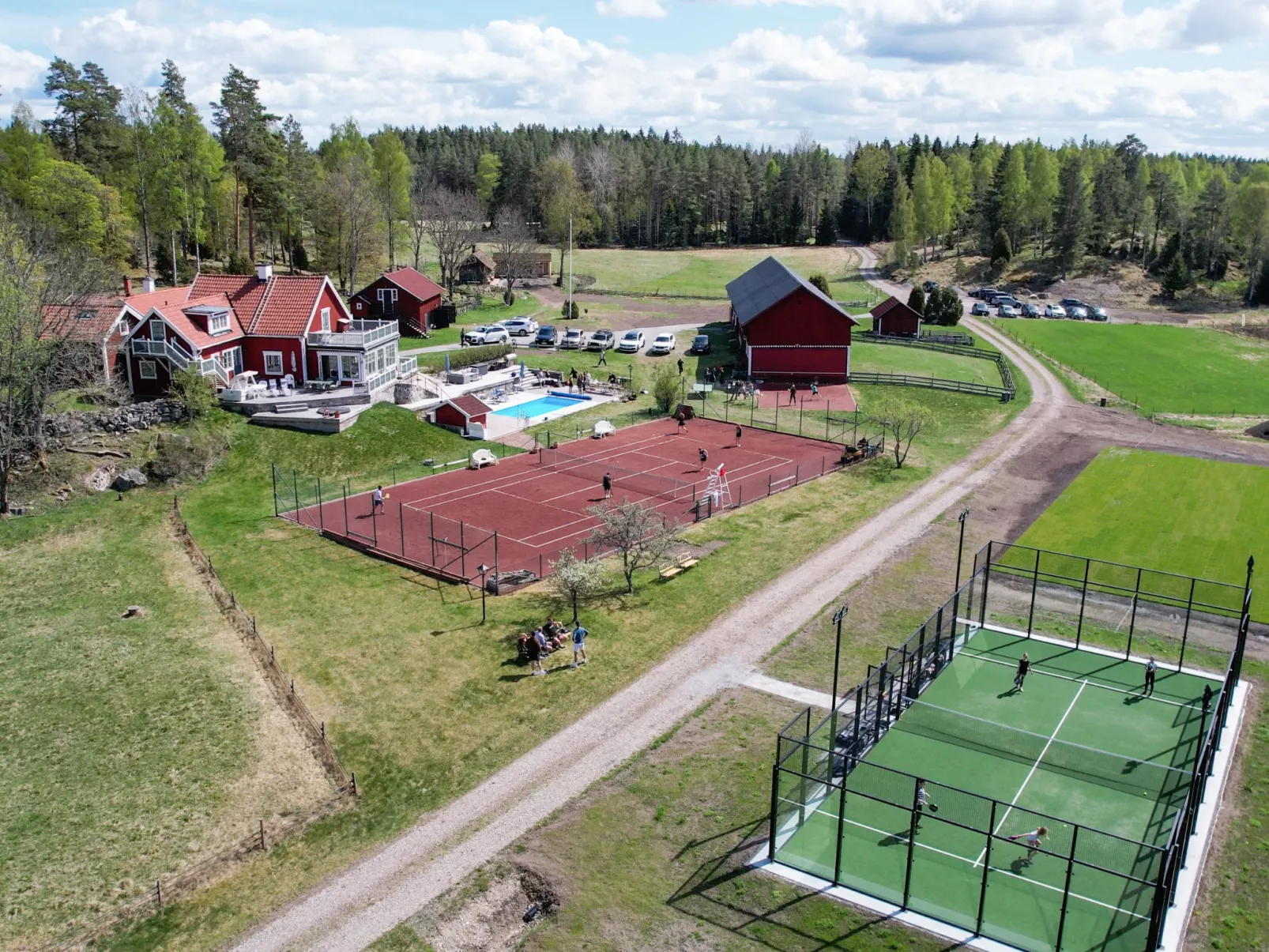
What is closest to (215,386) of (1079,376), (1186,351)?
(1079,376)

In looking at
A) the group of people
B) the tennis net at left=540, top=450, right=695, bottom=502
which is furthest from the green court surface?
the tennis net at left=540, top=450, right=695, bottom=502

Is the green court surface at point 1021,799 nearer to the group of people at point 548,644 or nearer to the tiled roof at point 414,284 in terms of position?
the group of people at point 548,644

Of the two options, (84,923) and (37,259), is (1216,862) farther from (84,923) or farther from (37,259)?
(37,259)

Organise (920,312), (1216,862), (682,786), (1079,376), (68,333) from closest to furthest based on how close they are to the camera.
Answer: (1216,862) → (682,786) → (68,333) → (1079,376) → (920,312)

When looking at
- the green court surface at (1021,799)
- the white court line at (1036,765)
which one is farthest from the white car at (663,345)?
the white court line at (1036,765)

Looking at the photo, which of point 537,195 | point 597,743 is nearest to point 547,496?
point 597,743

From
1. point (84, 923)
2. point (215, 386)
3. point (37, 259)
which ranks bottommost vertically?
point (84, 923)
